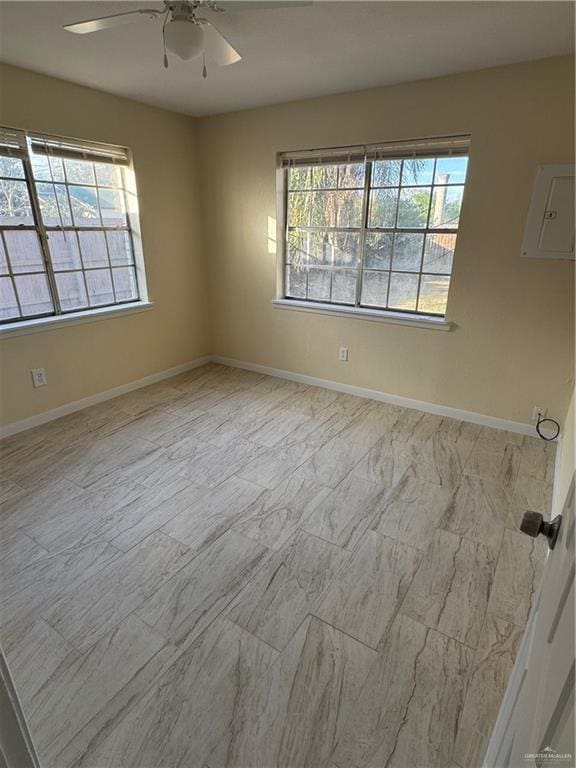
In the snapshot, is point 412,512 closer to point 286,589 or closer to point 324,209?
point 286,589

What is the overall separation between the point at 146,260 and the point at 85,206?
646mm

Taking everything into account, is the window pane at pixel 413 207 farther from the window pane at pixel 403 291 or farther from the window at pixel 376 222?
the window pane at pixel 403 291

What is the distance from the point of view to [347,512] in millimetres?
2232

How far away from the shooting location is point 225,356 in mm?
4551

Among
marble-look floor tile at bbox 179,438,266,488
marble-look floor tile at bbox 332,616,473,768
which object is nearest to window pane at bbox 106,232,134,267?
marble-look floor tile at bbox 179,438,266,488

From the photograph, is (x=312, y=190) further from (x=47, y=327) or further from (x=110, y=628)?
(x=110, y=628)

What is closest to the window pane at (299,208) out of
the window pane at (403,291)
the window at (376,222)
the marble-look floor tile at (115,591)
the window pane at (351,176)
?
the window at (376,222)

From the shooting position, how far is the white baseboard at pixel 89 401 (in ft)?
9.87

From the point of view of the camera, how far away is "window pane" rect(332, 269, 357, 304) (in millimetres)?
3564

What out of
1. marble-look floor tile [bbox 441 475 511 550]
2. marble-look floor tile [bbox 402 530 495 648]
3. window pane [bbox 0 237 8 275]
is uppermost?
window pane [bbox 0 237 8 275]

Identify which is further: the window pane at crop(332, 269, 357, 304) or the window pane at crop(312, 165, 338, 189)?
the window pane at crop(332, 269, 357, 304)

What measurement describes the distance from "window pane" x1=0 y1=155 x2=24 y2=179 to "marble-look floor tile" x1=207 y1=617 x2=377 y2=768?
3.30 m

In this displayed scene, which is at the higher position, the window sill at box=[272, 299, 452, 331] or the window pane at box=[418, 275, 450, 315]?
the window pane at box=[418, 275, 450, 315]

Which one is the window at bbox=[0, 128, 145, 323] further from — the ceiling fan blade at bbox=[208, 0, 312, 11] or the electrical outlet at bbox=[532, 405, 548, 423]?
the electrical outlet at bbox=[532, 405, 548, 423]
